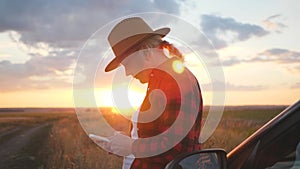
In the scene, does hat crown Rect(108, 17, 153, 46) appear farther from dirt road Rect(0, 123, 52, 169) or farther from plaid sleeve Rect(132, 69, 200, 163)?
dirt road Rect(0, 123, 52, 169)

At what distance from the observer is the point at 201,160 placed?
7.29ft

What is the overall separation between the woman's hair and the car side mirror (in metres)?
1.09

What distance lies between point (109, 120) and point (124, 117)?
0.38ft

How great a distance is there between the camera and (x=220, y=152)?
7.41 ft

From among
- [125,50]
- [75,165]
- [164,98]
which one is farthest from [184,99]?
[75,165]

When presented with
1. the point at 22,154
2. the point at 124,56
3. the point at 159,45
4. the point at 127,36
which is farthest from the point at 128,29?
the point at 22,154

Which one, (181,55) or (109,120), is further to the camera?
(109,120)

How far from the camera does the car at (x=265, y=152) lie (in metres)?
2.02

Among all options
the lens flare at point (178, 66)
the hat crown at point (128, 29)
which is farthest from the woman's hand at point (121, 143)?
the hat crown at point (128, 29)

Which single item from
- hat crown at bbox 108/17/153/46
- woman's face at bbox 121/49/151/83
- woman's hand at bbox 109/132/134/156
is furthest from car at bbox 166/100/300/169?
hat crown at bbox 108/17/153/46

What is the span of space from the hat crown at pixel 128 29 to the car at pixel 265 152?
1.39m

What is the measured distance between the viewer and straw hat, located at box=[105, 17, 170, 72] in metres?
3.30

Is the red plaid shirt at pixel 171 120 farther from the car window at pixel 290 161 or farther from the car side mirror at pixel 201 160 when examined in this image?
the car window at pixel 290 161

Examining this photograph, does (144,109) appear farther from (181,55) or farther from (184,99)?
(181,55)
